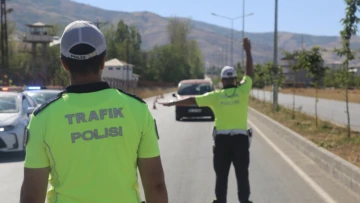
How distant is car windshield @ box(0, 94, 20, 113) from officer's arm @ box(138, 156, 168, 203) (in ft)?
38.4

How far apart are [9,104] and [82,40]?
12179 millimetres

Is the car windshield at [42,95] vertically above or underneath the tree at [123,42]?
underneath

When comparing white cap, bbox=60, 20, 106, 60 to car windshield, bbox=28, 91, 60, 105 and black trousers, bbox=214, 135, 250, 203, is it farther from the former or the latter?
car windshield, bbox=28, 91, 60, 105

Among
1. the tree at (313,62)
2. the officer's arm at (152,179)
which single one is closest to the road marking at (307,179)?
the tree at (313,62)

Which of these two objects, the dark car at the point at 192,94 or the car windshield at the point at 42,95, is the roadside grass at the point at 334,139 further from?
the car windshield at the point at 42,95

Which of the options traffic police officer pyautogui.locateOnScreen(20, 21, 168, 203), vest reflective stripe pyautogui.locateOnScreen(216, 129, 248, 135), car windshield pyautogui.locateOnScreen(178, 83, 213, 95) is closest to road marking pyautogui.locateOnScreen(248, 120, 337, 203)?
vest reflective stripe pyautogui.locateOnScreen(216, 129, 248, 135)

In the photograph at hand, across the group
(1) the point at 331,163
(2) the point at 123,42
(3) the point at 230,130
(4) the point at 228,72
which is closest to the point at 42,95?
(1) the point at 331,163

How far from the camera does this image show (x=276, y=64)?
1259 inches

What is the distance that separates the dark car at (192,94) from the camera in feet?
87.2

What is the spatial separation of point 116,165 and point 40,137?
1.20 feet

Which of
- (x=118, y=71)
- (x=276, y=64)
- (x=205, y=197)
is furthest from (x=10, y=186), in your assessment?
(x=118, y=71)

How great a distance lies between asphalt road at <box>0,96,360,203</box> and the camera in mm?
8656

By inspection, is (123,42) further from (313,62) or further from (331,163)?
(331,163)

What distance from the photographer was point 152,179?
285 centimetres
